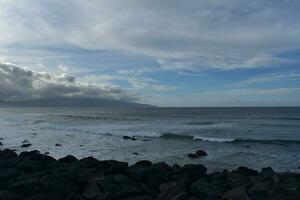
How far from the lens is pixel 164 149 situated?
28172mm

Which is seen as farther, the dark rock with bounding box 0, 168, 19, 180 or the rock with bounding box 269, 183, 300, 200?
the dark rock with bounding box 0, 168, 19, 180

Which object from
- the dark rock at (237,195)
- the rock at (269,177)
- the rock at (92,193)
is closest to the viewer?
the dark rock at (237,195)

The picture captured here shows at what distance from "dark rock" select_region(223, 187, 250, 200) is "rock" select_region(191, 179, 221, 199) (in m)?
0.36

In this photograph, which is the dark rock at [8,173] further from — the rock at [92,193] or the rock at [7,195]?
the rock at [92,193]

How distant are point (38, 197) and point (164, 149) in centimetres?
1776

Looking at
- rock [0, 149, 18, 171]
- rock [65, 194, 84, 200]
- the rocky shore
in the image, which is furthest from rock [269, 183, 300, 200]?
rock [0, 149, 18, 171]

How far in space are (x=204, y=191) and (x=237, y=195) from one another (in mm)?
1136

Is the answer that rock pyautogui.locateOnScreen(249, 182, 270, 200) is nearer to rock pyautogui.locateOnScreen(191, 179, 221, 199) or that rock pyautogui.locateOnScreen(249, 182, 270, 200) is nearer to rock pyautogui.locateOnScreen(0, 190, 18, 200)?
rock pyautogui.locateOnScreen(191, 179, 221, 199)

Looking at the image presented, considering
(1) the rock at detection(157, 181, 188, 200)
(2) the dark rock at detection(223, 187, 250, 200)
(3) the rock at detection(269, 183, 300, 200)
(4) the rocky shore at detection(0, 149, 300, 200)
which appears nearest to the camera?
(3) the rock at detection(269, 183, 300, 200)

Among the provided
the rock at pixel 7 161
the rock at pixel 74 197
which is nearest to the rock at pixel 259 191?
the rock at pixel 74 197

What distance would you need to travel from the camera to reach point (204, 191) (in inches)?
466

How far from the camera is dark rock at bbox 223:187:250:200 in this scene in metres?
10.9

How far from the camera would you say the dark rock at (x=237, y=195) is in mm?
10945

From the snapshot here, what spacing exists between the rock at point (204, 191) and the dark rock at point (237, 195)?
0.36 meters
